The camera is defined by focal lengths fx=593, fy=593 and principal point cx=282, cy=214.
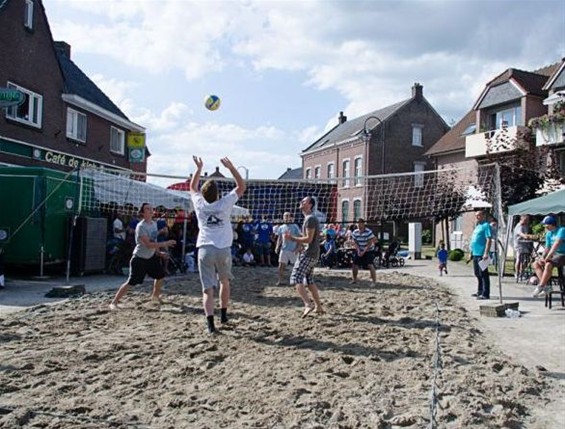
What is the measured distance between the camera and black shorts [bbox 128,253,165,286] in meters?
9.51

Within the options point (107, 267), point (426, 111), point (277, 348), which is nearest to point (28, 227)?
point (107, 267)

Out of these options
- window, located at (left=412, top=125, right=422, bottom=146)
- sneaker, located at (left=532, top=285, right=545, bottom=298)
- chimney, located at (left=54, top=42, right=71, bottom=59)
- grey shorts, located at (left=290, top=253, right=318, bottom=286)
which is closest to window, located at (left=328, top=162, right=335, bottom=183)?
window, located at (left=412, top=125, right=422, bottom=146)

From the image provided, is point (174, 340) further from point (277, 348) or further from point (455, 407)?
point (455, 407)

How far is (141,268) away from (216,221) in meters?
2.74

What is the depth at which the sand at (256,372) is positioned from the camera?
4.47 meters

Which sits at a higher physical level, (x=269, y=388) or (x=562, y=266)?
(x=562, y=266)

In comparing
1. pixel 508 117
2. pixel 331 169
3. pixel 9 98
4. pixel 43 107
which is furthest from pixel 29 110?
pixel 331 169

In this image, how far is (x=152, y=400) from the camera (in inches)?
187

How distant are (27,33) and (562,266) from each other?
61.1 ft

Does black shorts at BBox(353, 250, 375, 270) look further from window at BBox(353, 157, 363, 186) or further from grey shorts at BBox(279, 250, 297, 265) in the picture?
window at BBox(353, 157, 363, 186)

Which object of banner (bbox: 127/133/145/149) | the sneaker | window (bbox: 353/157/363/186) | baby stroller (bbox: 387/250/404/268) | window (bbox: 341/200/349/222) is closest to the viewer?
the sneaker

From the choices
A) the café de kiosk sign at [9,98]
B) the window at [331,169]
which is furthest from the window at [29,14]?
the window at [331,169]

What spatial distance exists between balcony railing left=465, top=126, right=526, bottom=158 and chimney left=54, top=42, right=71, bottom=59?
2145cm

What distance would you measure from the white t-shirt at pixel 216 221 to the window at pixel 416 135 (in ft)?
139
